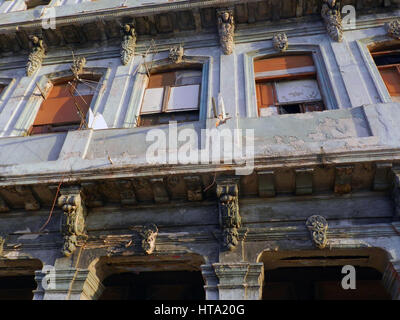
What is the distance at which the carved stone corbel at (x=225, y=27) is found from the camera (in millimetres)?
8070

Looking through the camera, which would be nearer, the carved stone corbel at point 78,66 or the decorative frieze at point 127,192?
the decorative frieze at point 127,192

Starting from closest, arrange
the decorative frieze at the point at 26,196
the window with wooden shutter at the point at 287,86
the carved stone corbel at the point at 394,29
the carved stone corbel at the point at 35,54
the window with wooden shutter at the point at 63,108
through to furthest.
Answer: the decorative frieze at the point at 26,196 < the window with wooden shutter at the point at 287,86 < the carved stone corbel at the point at 394,29 < the window with wooden shutter at the point at 63,108 < the carved stone corbel at the point at 35,54

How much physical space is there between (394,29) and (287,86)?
274 cm

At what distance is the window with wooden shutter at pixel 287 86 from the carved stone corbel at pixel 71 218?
3.95 metres

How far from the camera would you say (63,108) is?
26.7 feet

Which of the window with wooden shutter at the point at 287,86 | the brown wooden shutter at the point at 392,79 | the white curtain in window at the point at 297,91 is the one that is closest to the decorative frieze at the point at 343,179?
the window with wooden shutter at the point at 287,86

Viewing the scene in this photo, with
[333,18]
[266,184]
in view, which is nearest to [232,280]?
[266,184]

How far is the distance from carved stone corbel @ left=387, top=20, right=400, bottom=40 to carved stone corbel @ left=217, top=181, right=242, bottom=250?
5432mm

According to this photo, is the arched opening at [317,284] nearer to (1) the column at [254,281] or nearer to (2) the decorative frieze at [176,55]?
(1) the column at [254,281]

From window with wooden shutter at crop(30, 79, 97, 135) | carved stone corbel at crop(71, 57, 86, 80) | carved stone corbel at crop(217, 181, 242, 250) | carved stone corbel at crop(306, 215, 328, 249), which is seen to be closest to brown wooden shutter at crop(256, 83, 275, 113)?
carved stone corbel at crop(217, 181, 242, 250)

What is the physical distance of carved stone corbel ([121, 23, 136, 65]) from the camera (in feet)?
27.5
